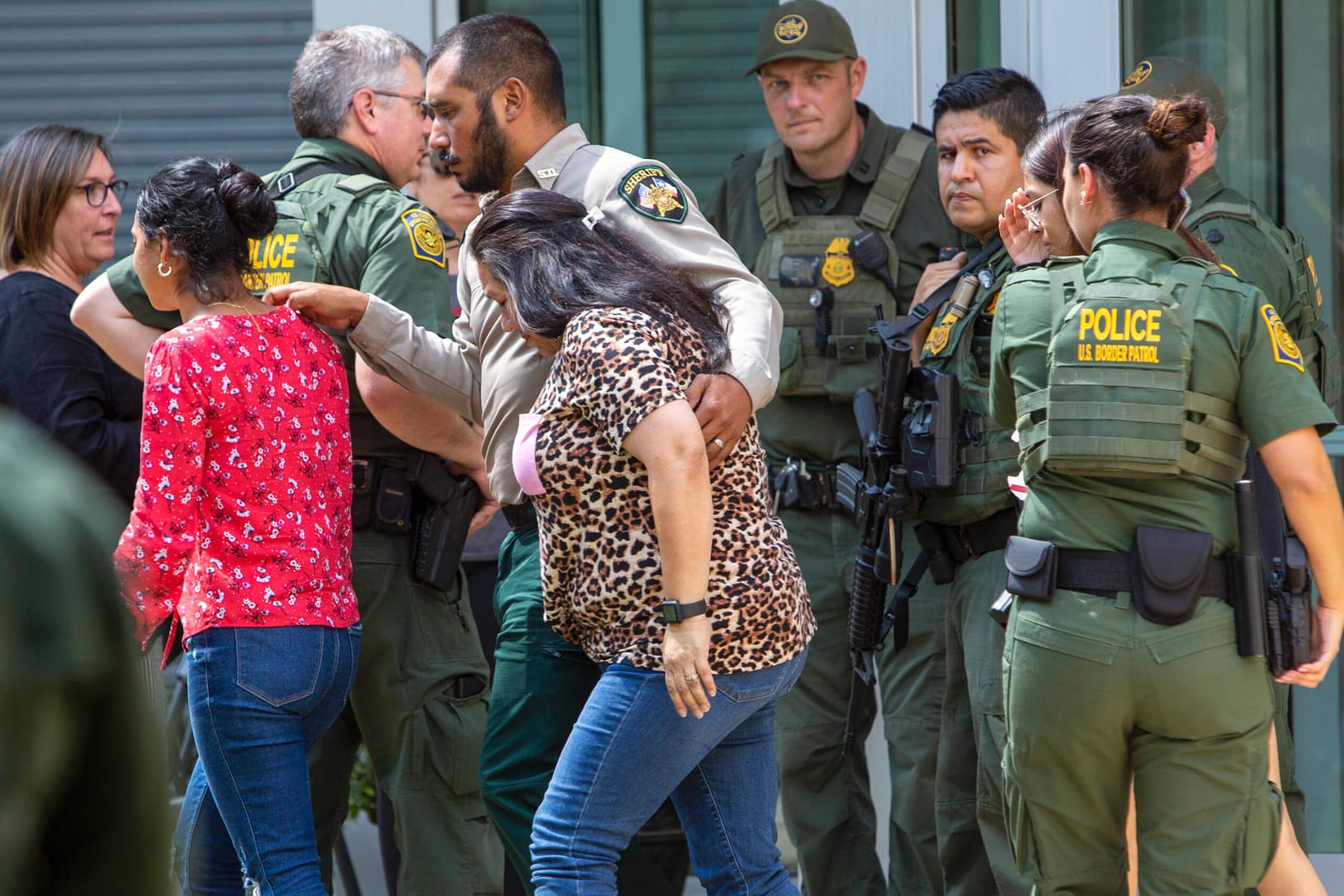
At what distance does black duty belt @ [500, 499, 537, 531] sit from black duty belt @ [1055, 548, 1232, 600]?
102 centimetres

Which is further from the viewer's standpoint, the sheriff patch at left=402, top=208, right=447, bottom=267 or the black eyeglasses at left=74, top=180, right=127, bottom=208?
the black eyeglasses at left=74, top=180, right=127, bottom=208

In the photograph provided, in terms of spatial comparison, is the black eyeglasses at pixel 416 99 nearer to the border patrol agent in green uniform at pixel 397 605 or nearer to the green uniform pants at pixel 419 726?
the border patrol agent in green uniform at pixel 397 605

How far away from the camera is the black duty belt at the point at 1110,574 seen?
2713 mm

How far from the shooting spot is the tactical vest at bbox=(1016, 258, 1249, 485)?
8.78ft

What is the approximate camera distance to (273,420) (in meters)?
2.87

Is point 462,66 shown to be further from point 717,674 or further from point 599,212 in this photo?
point 717,674

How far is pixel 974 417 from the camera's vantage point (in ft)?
11.7

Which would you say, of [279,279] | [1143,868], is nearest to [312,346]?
[279,279]

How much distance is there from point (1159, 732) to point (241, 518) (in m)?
1.69

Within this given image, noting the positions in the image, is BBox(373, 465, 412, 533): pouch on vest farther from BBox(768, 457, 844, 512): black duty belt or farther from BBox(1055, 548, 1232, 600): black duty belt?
BBox(1055, 548, 1232, 600): black duty belt

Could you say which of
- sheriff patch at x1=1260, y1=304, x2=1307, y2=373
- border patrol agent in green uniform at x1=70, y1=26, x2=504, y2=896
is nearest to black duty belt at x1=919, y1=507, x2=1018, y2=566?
sheriff patch at x1=1260, y1=304, x2=1307, y2=373

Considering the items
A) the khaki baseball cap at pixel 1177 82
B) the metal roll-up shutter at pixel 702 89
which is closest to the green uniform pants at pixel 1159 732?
the khaki baseball cap at pixel 1177 82

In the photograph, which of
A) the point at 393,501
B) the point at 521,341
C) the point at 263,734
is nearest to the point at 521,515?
the point at 521,341

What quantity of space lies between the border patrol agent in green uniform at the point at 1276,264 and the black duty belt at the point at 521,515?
1.73 metres
